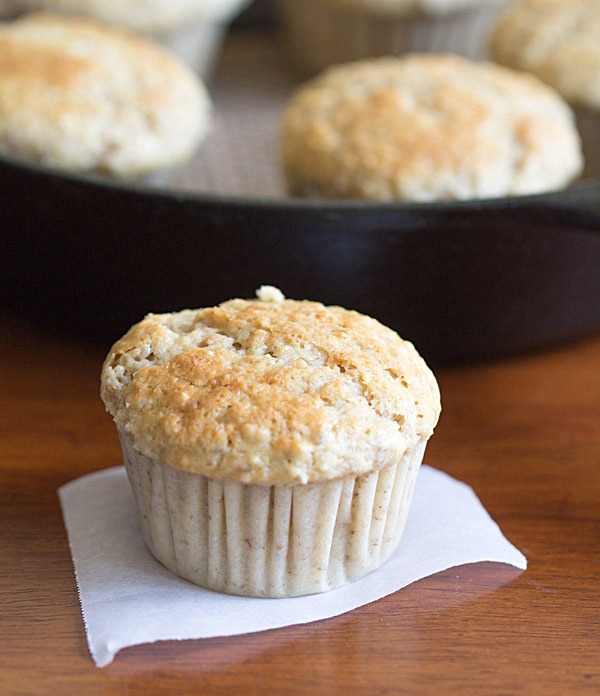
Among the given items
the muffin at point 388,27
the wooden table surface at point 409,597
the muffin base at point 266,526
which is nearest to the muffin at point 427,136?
the wooden table surface at point 409,597

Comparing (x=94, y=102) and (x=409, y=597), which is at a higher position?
(x=94, y=102)

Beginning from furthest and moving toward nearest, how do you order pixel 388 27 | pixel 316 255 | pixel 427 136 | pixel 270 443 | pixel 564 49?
pixel 388 27 < pixel 564 49 < pixel 427 136 < pixel 316 255 < pixel 270 443

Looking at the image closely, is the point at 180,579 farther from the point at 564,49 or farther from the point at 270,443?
the point at 564,49

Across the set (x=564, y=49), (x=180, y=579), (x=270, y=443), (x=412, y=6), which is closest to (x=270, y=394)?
(x=270, y=443)

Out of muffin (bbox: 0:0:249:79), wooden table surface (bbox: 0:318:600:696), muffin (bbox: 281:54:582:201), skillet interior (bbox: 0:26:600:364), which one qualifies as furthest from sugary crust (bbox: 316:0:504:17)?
wooden table surface (bbox: 0:318:600:696)

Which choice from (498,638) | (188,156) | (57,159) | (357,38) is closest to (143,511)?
(498,638)

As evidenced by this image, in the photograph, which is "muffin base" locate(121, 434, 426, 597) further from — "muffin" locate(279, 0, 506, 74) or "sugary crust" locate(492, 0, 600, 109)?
"muffin" locate(279, 0, 506, 74)

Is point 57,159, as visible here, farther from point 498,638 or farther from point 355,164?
point 498,638
